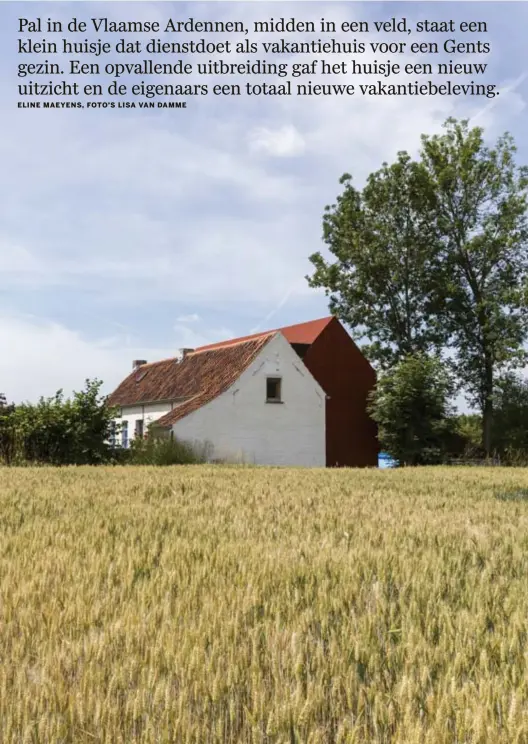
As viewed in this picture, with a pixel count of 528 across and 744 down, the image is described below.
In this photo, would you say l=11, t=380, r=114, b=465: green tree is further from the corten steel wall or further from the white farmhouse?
the corten steel wall

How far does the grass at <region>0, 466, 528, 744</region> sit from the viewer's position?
8.70 ft

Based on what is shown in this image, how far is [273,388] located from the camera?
36000 mm

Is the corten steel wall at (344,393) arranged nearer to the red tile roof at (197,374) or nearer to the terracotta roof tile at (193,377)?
the red tile roof at (197,374)

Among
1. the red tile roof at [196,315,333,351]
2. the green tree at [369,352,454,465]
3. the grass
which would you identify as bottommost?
the grass

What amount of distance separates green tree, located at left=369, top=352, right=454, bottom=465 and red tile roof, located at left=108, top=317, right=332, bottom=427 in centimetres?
630

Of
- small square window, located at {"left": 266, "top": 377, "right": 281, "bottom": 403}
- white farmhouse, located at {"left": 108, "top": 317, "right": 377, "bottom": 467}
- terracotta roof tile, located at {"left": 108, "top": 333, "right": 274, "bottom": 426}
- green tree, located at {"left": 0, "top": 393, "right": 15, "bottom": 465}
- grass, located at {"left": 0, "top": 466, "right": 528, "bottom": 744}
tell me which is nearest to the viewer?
grass, located at {"left": 0, "top": 466, "right": 528, "bottom": 744}

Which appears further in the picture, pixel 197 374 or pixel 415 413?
pixel 197 374

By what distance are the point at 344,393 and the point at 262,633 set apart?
36.0 meters

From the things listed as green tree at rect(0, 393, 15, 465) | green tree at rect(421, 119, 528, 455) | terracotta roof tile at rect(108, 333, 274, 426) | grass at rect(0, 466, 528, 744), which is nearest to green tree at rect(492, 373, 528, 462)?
green tree at rect(421, 119, 528, 455)

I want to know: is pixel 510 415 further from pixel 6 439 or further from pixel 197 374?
pixel 6 439

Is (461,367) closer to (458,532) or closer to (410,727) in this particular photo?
(458,532)

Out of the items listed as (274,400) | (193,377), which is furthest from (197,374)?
(274,400)

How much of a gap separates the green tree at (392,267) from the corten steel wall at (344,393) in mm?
3893

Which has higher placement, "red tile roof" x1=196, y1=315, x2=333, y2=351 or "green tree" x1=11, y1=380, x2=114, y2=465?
"red tile roof" x1=196, y1=315, x2=333, y2=351
